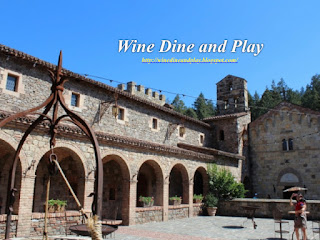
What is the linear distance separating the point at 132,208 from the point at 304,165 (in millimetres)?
13678

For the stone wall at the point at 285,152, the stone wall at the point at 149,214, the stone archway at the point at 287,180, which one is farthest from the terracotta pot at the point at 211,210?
the stone archway at the point at 287,180

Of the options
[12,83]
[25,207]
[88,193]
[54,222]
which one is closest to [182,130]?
[88,193]

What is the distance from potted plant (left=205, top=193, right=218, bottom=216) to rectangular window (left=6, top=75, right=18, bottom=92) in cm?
1203

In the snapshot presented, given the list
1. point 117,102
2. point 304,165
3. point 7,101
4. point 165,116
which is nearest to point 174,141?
point 165,116

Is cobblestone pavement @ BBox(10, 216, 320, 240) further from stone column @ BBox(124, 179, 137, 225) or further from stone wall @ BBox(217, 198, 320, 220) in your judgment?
stone wall @ BBox(217, 198, 320, 220)

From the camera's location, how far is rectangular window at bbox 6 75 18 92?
1138cm

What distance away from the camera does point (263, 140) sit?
2256 centimetres

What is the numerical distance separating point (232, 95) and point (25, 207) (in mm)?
19019

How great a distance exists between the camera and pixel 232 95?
80.1 ft

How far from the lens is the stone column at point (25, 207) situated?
29.7 feet

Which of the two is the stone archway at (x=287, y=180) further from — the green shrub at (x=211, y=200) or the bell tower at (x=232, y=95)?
the green shrub at (x=211, y=200)

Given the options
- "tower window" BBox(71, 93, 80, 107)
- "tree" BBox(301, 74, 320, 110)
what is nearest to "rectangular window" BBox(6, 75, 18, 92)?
"tower window" BBox(71, 93, 80, 107)

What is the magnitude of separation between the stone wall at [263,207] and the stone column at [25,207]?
34.2 ft

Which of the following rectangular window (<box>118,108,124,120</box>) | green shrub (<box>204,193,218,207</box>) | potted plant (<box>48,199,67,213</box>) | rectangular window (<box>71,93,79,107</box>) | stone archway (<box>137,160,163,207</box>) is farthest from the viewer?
green shrub (<box>204,193,218,207</box>)
